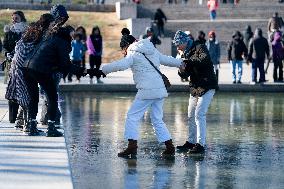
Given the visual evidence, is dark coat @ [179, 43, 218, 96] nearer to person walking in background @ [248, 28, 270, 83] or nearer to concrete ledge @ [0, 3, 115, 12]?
person walking in background @ [248, 28, 270, 83]

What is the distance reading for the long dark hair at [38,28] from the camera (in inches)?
603

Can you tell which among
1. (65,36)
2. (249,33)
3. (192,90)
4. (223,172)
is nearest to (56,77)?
(65,36)

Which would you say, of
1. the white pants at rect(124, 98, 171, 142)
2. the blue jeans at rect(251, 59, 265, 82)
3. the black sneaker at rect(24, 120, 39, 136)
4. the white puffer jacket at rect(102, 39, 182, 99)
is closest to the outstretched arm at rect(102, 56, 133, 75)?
the white puffer jacket at rect(102, 39, 182, 99)

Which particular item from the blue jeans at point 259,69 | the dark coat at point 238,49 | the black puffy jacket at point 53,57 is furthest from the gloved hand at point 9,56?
the dark coat at point 238,49

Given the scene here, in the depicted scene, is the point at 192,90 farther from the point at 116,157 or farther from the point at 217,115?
the point at 217,115

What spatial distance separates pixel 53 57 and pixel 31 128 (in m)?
1.16

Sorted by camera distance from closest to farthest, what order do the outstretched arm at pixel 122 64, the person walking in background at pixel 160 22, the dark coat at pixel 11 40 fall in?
1. the outstretched arm at pixel 122 64
2. the dark coat at pixel 11 40
3. the person walking in background at pixel 160 22

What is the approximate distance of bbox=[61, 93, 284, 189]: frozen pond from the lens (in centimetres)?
1223

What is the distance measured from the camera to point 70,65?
48.7 ft

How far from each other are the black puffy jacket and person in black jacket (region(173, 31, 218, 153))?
1431 mm

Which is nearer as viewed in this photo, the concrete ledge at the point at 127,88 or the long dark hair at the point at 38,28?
the long dark hair at the point at 38,28

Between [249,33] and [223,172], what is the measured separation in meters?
30.0

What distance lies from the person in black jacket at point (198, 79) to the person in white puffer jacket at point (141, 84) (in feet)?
1.36

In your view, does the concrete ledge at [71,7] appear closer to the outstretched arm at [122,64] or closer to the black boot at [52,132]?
the black boot at [52,132]
